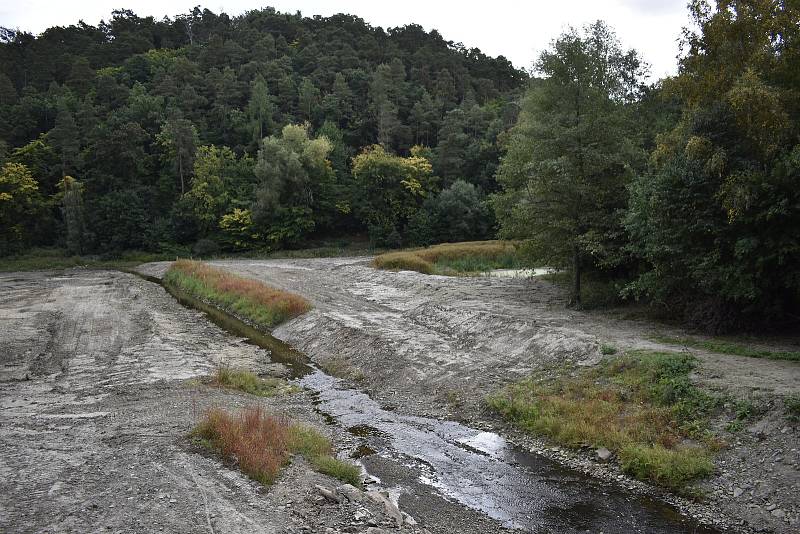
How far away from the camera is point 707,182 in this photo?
1877 cm

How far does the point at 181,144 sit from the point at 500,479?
3322 inches

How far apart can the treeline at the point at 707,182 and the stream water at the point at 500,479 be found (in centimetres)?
955

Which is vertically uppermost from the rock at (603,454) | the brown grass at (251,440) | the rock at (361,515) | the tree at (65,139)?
the tree at (65,139)

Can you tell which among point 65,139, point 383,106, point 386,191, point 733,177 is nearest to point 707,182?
point 733,177

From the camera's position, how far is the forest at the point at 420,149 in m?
18.4

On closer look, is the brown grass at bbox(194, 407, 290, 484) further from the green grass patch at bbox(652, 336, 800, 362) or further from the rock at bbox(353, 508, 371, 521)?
the green grass patch at bbox(652, 336, 800, 362)

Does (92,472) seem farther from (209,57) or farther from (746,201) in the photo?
(209,57)

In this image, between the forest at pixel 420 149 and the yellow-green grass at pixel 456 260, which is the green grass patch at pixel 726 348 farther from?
the yellow-green grass at pixel 456 260

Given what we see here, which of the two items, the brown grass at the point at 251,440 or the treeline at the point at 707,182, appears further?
the treeline at the point at 707,182

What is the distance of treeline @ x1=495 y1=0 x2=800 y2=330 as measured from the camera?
17.1m

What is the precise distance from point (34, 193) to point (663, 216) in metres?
86.7

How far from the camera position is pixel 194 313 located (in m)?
34.8

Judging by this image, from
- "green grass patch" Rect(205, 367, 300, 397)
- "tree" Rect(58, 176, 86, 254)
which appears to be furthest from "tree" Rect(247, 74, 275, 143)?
"green grass patch" Rect(205, 367, 300, 397)

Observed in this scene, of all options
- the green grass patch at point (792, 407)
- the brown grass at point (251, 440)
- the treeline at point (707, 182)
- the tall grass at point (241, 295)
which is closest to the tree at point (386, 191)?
the tall grass at point (241, 295)
